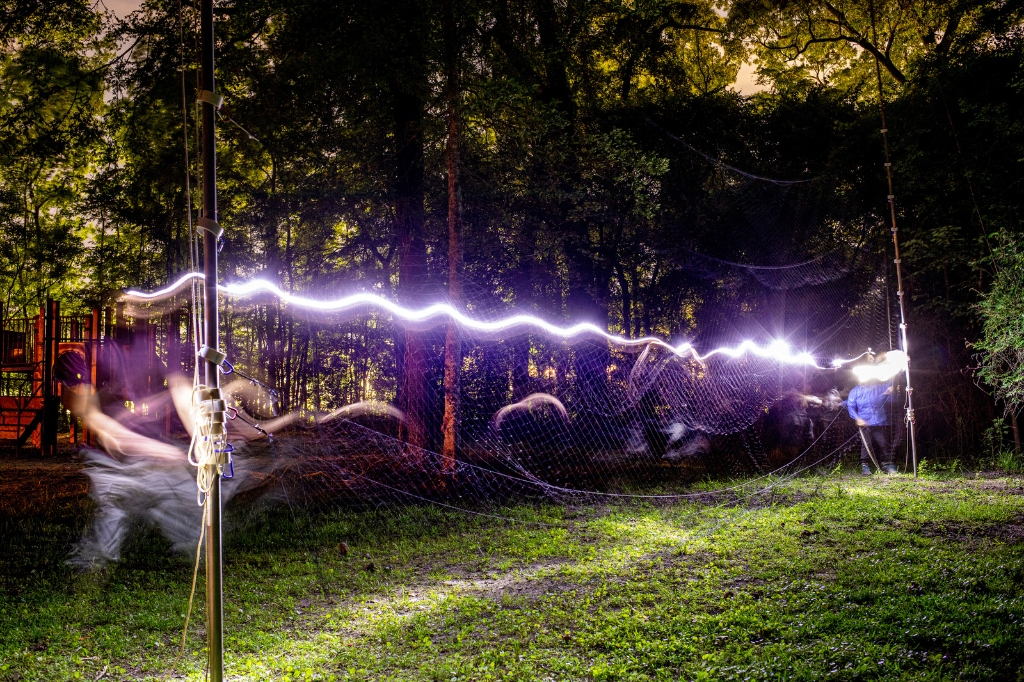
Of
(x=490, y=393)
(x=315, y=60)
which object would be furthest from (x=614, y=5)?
(x=490, y=393)

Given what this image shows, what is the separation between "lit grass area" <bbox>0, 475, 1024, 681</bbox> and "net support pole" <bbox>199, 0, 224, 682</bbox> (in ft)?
3.99

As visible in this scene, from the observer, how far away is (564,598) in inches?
190

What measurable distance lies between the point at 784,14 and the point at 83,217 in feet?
61.1

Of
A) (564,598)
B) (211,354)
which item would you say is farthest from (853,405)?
(211,354)

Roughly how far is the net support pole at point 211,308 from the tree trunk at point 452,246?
6050 mm

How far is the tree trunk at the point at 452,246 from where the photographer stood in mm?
8867

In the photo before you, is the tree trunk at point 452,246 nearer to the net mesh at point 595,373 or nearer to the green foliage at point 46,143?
the net mesh at point 595,373

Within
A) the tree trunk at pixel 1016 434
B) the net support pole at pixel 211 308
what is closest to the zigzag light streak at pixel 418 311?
the net support pole at pixel 211 308

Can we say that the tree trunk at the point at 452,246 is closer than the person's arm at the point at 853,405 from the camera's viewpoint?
Yes

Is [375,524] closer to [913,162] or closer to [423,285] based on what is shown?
[423,285]

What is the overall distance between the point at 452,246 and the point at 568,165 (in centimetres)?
301

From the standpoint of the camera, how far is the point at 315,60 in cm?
921

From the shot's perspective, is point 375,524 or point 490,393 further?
point 490,393

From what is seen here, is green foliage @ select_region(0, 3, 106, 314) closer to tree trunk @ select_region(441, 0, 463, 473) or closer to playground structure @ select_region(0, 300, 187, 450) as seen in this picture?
playground structure @ select_region(0, 300, 187, 450)
